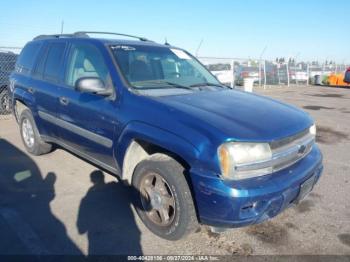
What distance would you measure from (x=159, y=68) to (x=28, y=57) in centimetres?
269

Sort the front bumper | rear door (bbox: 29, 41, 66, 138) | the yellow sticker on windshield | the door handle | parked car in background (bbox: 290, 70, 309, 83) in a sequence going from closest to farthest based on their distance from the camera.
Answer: the front bumper < the door handle < rear door (bbox: 29, 41, 66, 138) < the yellow sticker on windshield < parked car in background (bbox: 290, 70, 309, 83)

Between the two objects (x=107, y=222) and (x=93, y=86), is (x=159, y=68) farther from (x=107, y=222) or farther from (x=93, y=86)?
(x=107, y=222)

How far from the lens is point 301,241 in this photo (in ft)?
10.6

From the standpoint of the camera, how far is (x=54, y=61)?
15.3 ft

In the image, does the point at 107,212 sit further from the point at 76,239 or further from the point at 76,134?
the point at 76,134

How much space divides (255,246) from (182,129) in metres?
1.37

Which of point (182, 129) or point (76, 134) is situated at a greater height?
point (182, 129)

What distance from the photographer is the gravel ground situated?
10.2ft

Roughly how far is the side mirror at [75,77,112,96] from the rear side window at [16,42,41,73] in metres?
2.24

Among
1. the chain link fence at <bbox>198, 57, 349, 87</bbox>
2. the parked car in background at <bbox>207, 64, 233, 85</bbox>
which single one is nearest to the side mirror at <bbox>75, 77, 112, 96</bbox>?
the chain link fence at <bbox>198, 57, 349, 87</bbox>

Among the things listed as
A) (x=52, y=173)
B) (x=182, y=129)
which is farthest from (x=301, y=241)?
(x=52, y=173)

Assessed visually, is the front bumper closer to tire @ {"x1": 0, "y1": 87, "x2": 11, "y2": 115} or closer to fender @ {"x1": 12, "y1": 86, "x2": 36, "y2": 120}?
fender @ {"x1": 12, "y1": 86, "x2": 36, "y2": 120}

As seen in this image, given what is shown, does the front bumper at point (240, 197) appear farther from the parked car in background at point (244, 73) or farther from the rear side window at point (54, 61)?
the parked car in background at point (244, 73)

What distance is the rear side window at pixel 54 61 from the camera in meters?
4.53
